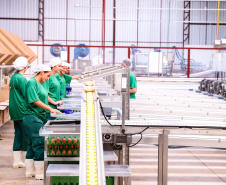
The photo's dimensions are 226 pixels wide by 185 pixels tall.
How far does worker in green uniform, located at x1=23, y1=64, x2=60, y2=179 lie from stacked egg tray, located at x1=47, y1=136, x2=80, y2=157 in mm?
999

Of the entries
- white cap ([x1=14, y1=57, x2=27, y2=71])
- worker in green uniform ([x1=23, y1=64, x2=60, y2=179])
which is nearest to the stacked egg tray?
worker in green uniform ([x1=23, y1=64, x2=60, y2=179])

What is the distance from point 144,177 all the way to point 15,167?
5.30ft

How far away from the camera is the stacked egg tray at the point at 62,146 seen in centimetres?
329

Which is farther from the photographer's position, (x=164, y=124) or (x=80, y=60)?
(x=80, y=60)

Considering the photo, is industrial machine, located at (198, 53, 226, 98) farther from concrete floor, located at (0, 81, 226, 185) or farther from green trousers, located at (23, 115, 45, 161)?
green trousers, located at (23, 115, 45, 161)

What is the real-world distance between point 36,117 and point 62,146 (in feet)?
4.00

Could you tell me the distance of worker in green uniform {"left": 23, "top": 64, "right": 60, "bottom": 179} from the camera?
14.3 ft

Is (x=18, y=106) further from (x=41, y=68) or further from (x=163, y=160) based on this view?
(x=163, y=160)

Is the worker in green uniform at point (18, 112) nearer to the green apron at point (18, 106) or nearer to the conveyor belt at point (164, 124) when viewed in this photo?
the green apron at point (18, 106)

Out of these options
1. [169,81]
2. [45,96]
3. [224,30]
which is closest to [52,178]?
[45,96]

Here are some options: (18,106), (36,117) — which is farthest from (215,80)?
(36,117)

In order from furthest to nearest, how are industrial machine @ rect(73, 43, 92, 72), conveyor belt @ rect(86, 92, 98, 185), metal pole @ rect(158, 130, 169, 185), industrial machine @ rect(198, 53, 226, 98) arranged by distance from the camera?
industrial machine @ rect(73, 43, 92, 72) → industrial machine @ rect(198, 53, 226, 98) → metal pole @ rect(158, 130, 169, 185) → conveyor belt @ rect(86, 92, 98, 185)

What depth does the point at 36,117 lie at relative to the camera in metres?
4.46

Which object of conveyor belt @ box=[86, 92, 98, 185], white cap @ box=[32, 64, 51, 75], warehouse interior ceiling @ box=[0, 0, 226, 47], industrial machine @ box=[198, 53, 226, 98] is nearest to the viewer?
conveyor belt @ box=[86, 92, 98, 185]
